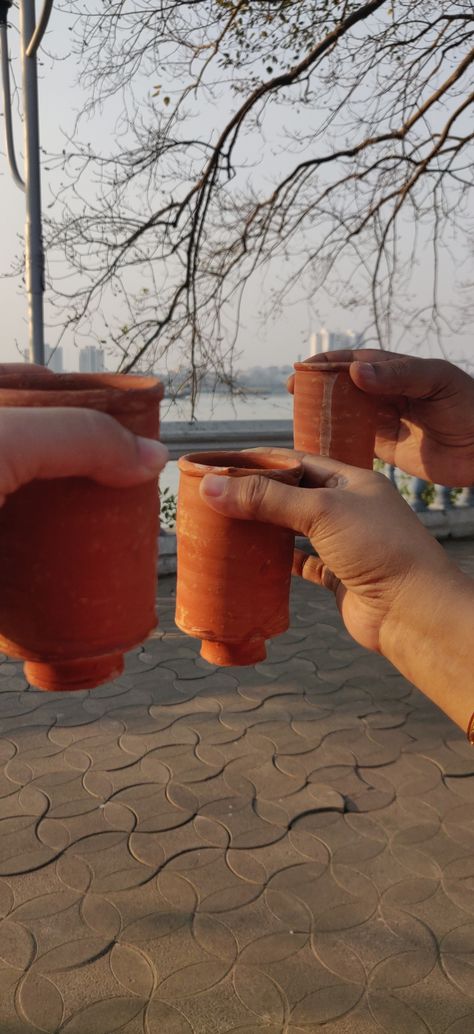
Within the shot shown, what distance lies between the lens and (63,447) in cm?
79

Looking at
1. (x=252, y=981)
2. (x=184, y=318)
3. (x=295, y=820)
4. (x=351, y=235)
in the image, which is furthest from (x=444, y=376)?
(x=351, y=235)

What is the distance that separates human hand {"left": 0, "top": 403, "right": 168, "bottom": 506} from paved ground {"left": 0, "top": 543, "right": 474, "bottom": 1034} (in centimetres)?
194

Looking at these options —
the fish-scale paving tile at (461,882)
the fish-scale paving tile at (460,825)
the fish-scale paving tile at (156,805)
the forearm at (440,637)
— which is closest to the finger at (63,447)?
the forearm at (440,637)

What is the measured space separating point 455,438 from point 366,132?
→ 442 centimetres

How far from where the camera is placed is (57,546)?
877 mm

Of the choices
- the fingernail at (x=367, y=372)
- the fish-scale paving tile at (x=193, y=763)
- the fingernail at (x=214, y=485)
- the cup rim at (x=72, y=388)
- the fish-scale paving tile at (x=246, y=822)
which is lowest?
the fish-scale paving tile at (x=246, y=822)

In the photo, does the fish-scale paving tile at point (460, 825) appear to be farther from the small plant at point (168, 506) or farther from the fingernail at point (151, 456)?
the small plant at point (168, 506)

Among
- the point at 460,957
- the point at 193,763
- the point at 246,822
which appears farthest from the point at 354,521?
the point at 193,763

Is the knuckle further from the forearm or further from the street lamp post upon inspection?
the street lamp post

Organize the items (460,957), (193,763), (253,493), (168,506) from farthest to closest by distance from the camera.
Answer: (168,506) → (193,763) → (460,957) → (253,493)

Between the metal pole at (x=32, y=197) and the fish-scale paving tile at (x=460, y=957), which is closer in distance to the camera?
the fish-scale paving tile at (x=460, y=957)

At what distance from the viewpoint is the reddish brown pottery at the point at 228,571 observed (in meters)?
1.18

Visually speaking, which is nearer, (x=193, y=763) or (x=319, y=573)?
(x=319, y=573)

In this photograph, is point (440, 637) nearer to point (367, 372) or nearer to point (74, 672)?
point (367, 372)
